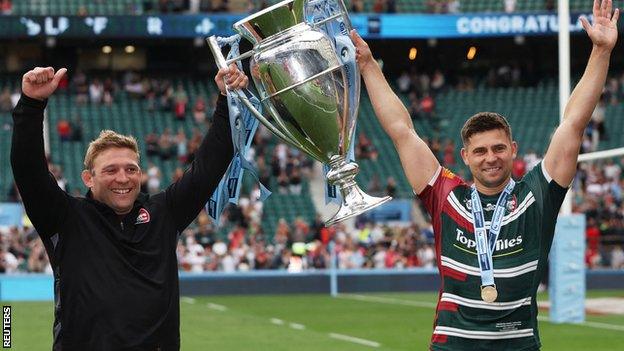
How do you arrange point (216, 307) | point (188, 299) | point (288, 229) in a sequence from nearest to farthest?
point (216, 307) < point (188, 299) < point (288, 229)

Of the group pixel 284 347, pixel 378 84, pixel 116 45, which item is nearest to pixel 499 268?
pixel 378 84

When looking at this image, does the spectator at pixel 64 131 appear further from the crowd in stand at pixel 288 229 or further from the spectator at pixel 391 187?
the spectator at pixel 391 187

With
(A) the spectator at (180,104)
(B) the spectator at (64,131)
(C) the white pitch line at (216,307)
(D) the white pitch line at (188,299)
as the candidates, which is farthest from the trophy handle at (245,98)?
(A) the spectator at (180,104)

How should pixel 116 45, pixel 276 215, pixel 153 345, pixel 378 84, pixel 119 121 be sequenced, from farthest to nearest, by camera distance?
pixel 116 45 < pixel 119 121 < pixel 276 215 < pixel 378 84 < pixel 153 345

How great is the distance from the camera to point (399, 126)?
5.46 m

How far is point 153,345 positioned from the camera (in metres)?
4.93

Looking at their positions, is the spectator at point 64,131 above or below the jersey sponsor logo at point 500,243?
above

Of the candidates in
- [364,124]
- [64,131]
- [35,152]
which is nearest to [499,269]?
[35,152]

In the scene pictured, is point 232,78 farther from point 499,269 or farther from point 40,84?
point 499,269

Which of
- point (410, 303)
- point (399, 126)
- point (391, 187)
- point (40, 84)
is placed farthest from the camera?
point (391, 187)

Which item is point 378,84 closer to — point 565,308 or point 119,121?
point 565,308

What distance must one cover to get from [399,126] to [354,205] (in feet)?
1.89

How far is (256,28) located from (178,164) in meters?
28.3

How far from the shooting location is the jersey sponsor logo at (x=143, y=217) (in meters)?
5.08
